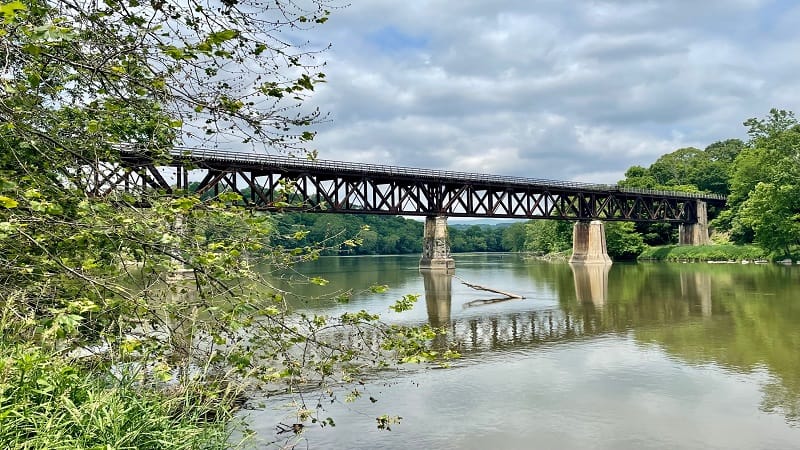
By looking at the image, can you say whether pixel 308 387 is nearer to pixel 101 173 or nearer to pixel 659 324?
Result: pixel 101 173

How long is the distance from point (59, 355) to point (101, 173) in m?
2.17

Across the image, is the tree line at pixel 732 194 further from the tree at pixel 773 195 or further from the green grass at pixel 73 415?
the green grass at pixel 73 415

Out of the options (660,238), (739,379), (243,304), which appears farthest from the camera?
(660,238)

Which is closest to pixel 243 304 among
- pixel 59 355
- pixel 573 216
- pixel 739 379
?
pixel 59 355

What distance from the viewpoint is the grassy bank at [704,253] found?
73700 millimetres

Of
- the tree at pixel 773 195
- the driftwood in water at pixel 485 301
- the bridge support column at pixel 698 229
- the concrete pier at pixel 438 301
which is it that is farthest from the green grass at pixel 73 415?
the bridge support column at pixel 698 229

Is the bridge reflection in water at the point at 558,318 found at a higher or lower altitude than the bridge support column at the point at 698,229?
lower

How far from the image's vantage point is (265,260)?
260 inches

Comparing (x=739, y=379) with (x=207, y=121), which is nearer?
(x=207, y=121)

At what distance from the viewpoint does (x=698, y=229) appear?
89.2 m

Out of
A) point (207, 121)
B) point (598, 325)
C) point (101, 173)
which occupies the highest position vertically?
point (207, 121)

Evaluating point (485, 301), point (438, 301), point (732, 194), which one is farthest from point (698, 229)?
point (438, 301)

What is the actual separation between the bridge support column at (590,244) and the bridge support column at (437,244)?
898 inches

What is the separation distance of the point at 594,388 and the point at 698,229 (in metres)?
85.2
